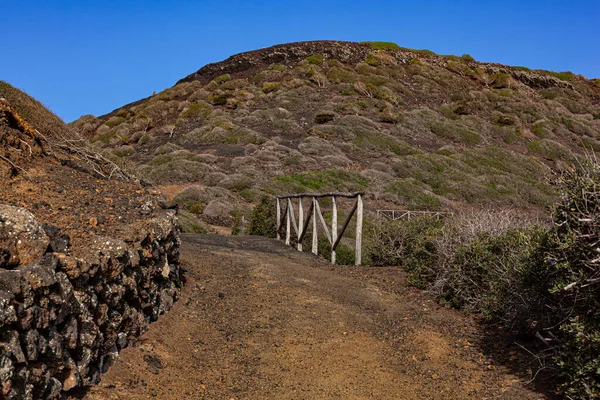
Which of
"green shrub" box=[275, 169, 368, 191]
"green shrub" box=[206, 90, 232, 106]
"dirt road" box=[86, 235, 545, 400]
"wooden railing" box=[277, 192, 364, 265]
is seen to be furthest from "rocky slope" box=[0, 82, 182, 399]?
"green shrub" box=[206, 90, 232, 106]

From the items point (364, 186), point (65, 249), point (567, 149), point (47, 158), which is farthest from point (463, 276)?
point (567, 149)

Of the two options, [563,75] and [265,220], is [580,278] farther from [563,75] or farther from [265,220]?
[563,75]

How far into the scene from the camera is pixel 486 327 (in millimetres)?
7230

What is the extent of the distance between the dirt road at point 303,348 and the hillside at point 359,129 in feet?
30.9

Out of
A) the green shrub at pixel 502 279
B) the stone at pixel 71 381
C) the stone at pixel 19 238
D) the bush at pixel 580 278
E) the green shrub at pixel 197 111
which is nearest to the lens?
the stone at pixel 71 381

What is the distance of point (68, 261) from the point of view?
4.71 meters

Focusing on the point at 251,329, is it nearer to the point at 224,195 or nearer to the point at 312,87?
the point at 224,195

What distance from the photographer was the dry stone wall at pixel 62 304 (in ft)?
12.6

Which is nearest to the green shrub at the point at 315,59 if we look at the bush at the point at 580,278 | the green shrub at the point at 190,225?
the green shrub at the point at 190,225

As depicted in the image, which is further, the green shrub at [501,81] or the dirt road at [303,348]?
the green shrub at [501,81]

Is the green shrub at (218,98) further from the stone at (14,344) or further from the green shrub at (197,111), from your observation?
the stone at (14,344)

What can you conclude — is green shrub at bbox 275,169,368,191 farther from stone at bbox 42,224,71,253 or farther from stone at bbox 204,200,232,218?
stone at bbox 42,224,71,253

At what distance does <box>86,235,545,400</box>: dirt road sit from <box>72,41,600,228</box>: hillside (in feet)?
30.9

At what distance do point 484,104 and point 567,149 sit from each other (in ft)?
44.4
